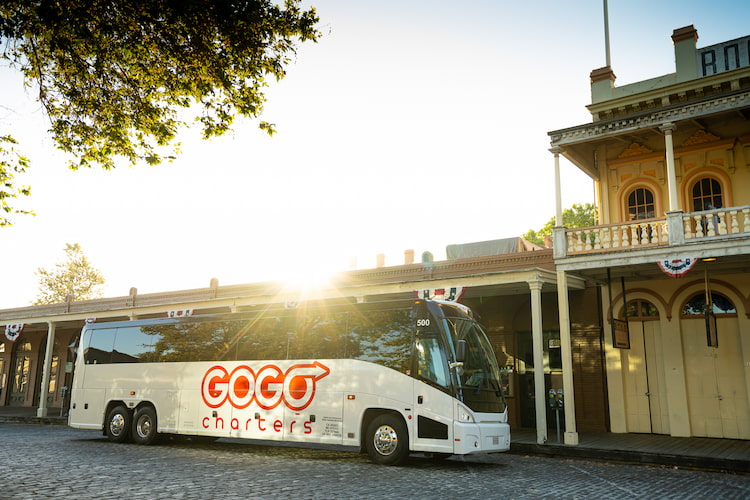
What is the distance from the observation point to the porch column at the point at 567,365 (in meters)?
14.5

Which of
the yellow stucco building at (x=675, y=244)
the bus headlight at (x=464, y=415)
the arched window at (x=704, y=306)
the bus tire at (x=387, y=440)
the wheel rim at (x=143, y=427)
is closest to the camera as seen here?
the bus headlight at (x=464, y=415)

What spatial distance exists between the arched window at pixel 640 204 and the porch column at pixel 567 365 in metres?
3.68

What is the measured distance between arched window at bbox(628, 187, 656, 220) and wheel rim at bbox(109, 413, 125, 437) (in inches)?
596

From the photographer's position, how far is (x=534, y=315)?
1555 cm

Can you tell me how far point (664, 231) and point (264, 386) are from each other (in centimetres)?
1029

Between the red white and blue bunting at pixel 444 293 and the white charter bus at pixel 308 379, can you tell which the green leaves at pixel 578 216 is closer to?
the red white and blue bunting at pixel 444 293

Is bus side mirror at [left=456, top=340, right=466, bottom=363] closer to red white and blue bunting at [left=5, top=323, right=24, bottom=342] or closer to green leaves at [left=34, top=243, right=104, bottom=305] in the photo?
red white and blue bunting at [left=5, top=323, right=24, bottom=342]

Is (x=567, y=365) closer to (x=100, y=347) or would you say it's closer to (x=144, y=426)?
(x=144, y=426)

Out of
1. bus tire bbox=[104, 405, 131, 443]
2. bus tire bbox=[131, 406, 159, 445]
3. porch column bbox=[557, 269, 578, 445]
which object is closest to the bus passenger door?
porch column bbox=[557, 269, 578, 445]

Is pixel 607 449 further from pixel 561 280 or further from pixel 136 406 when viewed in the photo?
pixel 136 406

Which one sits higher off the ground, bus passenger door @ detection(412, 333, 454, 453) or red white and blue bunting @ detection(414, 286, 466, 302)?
red white and blue bunting @ detection(414, 286, 466, 302)

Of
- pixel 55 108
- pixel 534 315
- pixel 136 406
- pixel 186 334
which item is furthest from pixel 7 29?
pixel 534 315

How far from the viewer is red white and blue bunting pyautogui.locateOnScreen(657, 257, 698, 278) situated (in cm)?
1401

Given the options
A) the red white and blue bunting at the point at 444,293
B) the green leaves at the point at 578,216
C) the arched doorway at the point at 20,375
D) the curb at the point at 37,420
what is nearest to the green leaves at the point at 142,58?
the red white and blue bunting at the point at 444,293
